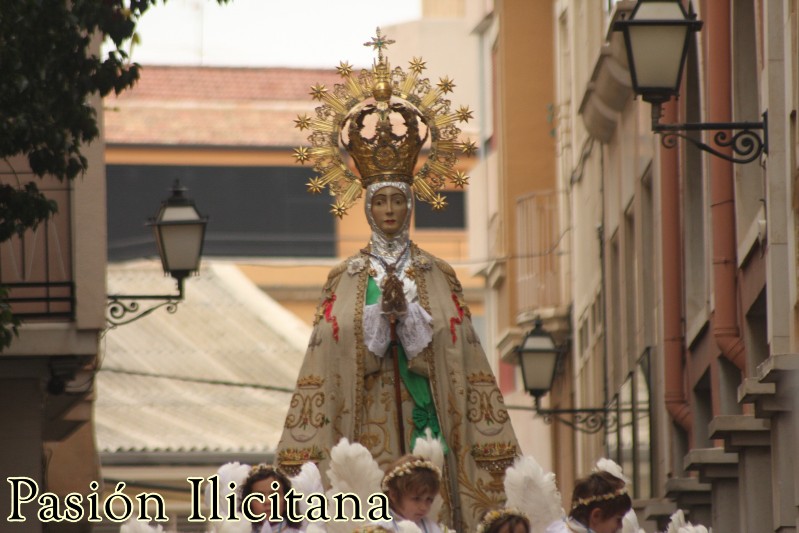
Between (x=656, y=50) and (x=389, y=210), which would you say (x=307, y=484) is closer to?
(x=389, y=210)

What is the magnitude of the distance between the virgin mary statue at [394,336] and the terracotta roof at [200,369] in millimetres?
16979

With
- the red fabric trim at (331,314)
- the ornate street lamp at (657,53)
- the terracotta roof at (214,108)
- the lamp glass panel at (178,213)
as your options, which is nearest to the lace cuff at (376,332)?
the red fabric trim at (331,314)

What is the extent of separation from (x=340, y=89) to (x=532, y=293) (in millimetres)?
17193

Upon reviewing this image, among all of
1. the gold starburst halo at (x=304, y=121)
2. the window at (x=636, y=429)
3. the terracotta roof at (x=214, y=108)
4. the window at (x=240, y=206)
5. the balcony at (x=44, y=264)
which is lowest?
the window at (x=636, y=429)

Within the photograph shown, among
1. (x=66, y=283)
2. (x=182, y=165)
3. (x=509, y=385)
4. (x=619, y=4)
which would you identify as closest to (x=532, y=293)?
(x=509, y=385)

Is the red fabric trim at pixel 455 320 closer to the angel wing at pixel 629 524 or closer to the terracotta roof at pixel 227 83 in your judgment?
the angel wing at pixel 629 524

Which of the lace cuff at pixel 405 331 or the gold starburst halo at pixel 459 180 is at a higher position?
the gold starburst halo at pixel 459 180

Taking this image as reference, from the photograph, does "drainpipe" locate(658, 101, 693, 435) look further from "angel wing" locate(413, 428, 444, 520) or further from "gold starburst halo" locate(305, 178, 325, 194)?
"angel wing" locate(413, 428, 444, 520)

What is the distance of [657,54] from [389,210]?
1698 millimetres

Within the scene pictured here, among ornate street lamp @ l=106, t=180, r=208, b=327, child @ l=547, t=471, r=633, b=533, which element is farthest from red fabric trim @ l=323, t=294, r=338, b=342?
ornate street lamp @ l=106, t=180, r=208, b=327

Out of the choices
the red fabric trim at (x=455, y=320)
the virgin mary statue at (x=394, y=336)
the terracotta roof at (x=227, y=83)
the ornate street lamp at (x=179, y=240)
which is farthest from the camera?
the terracotta roof at (x=227, y=83)

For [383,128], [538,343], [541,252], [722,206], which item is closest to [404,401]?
[383,128]

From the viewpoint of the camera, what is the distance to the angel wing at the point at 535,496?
470 inches

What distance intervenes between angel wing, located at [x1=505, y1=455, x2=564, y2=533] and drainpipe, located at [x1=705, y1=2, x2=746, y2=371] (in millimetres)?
5634
